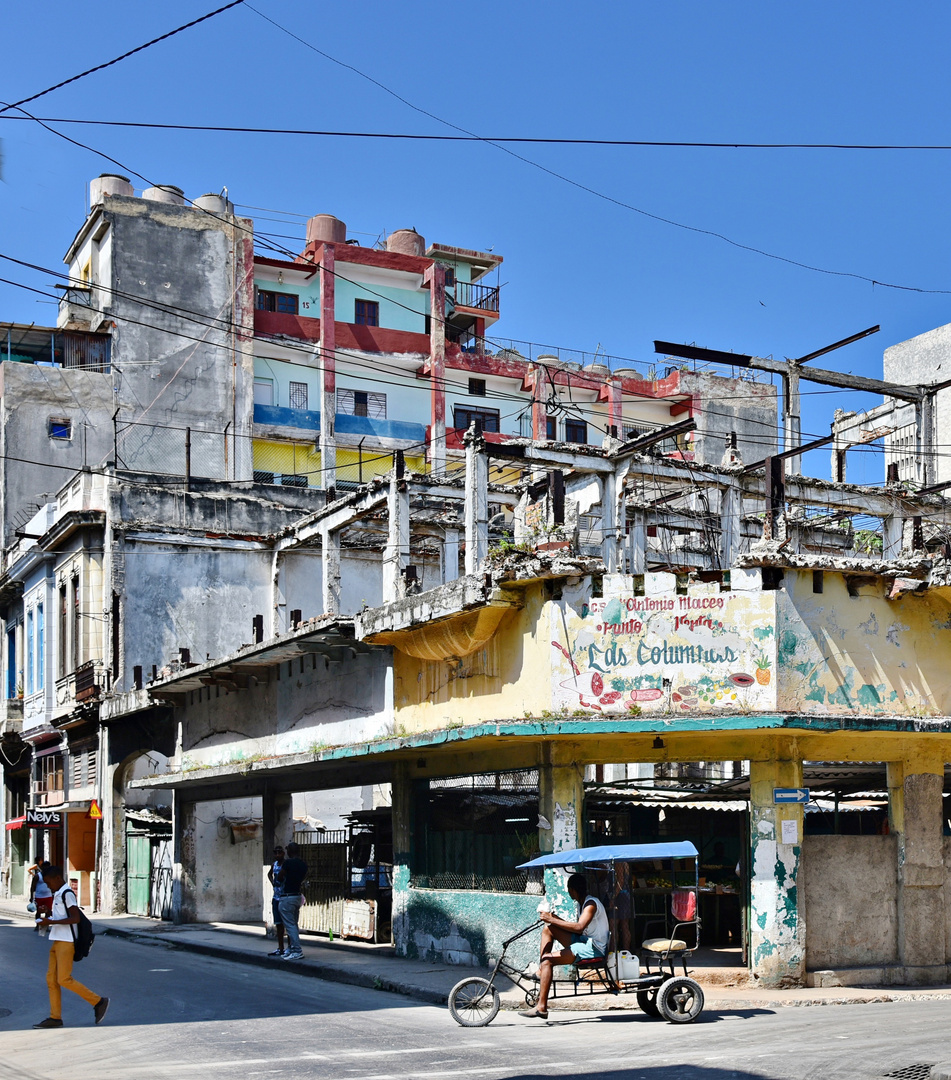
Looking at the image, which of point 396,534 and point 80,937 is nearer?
point 80,937

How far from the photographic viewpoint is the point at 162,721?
1203 inches

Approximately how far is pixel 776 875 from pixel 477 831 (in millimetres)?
4754

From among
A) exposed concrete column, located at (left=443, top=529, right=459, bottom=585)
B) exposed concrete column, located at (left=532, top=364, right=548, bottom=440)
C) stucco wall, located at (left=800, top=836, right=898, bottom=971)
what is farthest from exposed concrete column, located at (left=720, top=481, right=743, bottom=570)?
exposed concrete column, located at (left=532, top=364, right=548, bottom=440)

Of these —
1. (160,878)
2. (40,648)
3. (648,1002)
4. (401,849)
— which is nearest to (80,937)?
(648,1002)

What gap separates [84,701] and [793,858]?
73.4 feet

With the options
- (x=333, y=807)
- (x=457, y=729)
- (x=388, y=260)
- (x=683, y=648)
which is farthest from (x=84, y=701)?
(x=388, y=260)

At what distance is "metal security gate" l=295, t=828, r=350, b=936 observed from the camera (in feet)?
75.9

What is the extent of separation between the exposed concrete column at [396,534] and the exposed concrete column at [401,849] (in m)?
3.10

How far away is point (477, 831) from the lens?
749 inches

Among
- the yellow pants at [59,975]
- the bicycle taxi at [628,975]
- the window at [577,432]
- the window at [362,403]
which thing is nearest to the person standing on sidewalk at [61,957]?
the yellow pants at [59,975]

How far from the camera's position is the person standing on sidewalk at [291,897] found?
19.5 m

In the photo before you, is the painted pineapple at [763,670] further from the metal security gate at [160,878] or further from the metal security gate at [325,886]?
the metal security gate at [160,878]

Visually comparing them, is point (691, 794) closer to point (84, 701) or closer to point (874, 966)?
point (874, 966)

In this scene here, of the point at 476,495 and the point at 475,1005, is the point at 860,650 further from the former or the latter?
the point at 476,495
